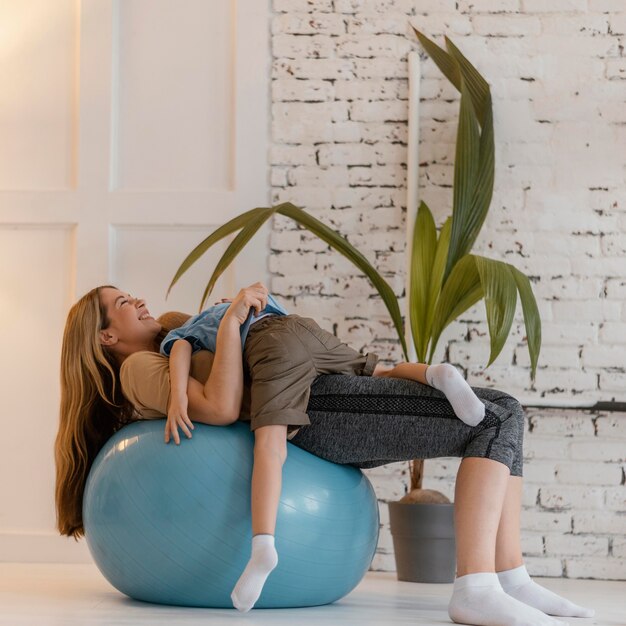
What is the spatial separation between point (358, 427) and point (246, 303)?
41cm

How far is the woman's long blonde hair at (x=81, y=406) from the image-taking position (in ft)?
7.99

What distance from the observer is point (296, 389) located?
221 cm

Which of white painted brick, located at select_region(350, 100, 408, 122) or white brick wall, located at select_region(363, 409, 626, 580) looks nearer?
white brick wall, located at select_region(363, 409, 626, 580)

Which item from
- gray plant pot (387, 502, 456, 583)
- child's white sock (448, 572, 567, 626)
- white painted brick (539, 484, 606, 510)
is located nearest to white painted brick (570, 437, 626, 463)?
white painted brick (539, 484, 606, 510)

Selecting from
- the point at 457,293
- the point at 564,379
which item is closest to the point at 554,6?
the point at 457,293

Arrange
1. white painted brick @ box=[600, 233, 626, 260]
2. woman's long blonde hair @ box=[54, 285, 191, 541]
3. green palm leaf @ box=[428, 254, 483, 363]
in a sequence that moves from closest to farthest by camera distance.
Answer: woman's long blonde hair @ box=[54, 285, 191, 541] < green palm leaf @ box=[428, 254, 483, 363] < white painted brick @ box=[600, 233, 626, 260]

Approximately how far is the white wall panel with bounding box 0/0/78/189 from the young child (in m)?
1.28

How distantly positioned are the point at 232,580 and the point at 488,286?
1.05 m

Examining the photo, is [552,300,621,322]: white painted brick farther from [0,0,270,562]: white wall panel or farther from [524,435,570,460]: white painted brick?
[0,0,270,562]: white wall panel

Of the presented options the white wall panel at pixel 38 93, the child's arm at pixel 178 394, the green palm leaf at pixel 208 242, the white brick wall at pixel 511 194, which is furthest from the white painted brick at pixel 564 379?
the white wall panel at pixel 38 93

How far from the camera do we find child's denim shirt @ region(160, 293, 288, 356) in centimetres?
235

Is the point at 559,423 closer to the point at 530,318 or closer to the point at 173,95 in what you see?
the point at 530,318

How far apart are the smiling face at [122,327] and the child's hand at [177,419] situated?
1.21 feet

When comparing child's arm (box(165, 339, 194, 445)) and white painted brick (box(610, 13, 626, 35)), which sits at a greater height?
white painted brick (box(610, 13, 626, 35))
